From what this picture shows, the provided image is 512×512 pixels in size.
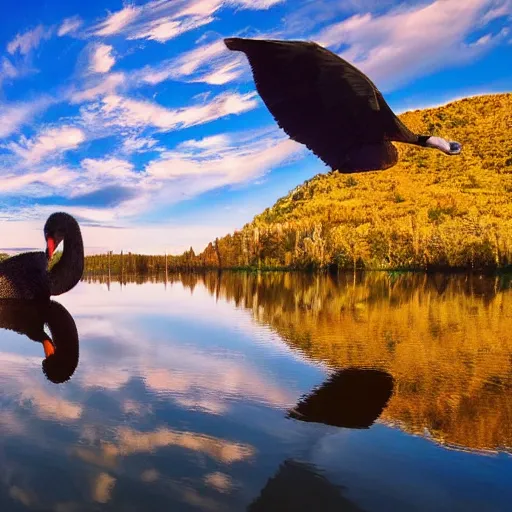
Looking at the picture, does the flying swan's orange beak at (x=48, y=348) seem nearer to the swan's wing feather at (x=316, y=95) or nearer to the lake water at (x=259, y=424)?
the lake water at (x=259, y=424)

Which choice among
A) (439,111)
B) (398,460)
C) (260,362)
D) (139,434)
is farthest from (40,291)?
(439,111)

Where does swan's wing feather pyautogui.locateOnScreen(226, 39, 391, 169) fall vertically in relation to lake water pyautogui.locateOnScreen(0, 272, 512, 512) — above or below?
above

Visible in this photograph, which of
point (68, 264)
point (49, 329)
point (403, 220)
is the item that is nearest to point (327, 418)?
point (49, 329)

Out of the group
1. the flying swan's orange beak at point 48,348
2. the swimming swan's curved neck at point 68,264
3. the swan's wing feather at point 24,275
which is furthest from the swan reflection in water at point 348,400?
the swimming swan's curved neck at point 68,264

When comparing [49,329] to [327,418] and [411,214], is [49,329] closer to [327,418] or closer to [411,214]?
[327,418]

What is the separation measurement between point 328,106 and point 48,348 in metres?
6.83

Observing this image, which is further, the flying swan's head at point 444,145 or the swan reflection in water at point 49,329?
the swan reflection in water at point 49,329

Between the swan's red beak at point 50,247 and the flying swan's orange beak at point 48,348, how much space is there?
5.99m

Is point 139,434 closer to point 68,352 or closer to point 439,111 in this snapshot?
point 68,352

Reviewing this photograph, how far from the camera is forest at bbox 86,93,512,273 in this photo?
53969 millimetres

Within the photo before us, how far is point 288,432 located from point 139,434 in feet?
4.08

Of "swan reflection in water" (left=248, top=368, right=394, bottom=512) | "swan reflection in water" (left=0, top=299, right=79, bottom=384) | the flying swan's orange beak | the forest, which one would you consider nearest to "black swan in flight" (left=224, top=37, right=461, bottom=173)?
"swan reflection in water" (left=248, top=368, right=394, bottom=512)

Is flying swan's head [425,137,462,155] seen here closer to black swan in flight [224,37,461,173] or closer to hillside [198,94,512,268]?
black swan in flight [224,37,461,173]

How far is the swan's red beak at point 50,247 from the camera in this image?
1471 cm
